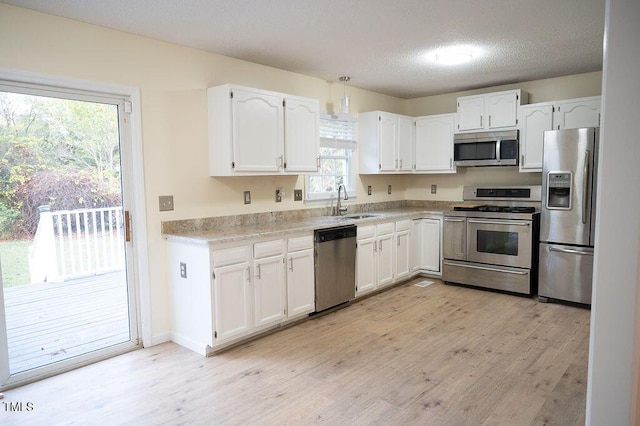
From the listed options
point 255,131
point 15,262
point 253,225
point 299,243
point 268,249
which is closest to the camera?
point 15,262

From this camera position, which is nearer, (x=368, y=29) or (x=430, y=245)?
(x=368, y=29)

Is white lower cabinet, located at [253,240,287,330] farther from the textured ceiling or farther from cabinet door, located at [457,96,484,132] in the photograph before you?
cabinet door, located at [457,96,484,132]

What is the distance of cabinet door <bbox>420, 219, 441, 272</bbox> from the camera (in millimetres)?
5467

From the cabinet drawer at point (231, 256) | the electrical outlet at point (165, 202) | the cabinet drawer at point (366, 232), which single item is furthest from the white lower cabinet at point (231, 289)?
the cabinet drawer at point (366, 232)

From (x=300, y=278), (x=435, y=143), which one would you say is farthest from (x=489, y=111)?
(x=300, y=278)

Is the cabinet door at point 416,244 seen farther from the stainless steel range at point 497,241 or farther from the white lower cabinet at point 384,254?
the white lower cabinet at point 384,254

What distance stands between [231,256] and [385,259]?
2.23 m

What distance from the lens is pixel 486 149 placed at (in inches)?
205

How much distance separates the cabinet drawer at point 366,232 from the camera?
4523 mm

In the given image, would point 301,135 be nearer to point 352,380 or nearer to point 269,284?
point 269,284

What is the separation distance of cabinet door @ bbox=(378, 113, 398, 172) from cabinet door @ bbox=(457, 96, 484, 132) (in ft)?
2.72

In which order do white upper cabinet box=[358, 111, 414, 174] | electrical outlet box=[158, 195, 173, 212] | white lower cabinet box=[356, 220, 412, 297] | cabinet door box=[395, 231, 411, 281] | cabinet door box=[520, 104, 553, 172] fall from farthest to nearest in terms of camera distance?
white upper cabinet box=[358, 111, 414, 174] < cabinet door box=[395, 231, 411, 281] < cabinet door box=[520, 104, 553, 172] < white lower cabinet box=[356, 220, 412, 297] < electrical outlet box=[158, 195, 173, 212]

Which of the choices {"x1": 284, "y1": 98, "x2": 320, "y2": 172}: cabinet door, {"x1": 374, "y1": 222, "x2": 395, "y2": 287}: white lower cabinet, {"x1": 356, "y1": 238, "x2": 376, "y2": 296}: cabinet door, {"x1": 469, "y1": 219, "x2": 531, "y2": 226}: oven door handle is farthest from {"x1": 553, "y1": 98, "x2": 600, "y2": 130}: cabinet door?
{"x1": 284, "y1": 98, "x2": 320, "y2": 172}: cabinet door

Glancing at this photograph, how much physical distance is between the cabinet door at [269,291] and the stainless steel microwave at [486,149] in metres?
3.02
